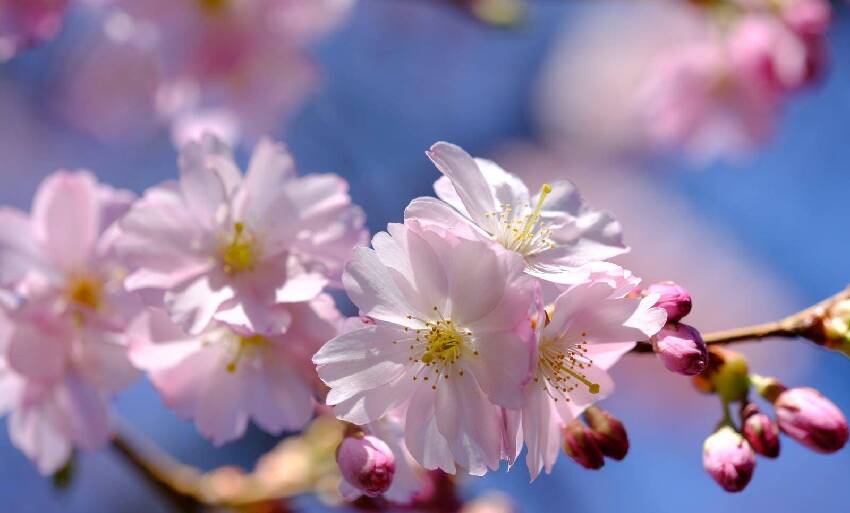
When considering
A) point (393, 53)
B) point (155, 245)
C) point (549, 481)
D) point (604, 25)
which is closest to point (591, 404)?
point (155, 245)

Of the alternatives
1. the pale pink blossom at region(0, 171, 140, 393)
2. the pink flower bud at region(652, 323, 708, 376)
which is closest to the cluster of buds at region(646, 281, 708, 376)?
the pink flower bud at region(652, 323, 708, 376)

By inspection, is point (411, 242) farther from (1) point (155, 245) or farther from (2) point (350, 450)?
(1) point (155, 245)

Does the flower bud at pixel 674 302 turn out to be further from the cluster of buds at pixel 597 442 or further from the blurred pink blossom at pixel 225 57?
Answer: the blurred pink blossom at pixel 225 57

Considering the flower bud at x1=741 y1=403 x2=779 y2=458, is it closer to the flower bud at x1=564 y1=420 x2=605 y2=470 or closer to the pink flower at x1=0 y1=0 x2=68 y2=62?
the flower bud at x1=564 y1=420 x2=605 y2=470

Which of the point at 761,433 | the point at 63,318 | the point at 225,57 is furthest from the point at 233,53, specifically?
the point at 761,433

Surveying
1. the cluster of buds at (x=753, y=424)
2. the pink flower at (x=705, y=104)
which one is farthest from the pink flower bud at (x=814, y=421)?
the pink flower at (x=705, y=104)

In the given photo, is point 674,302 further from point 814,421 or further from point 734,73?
point 734,73
